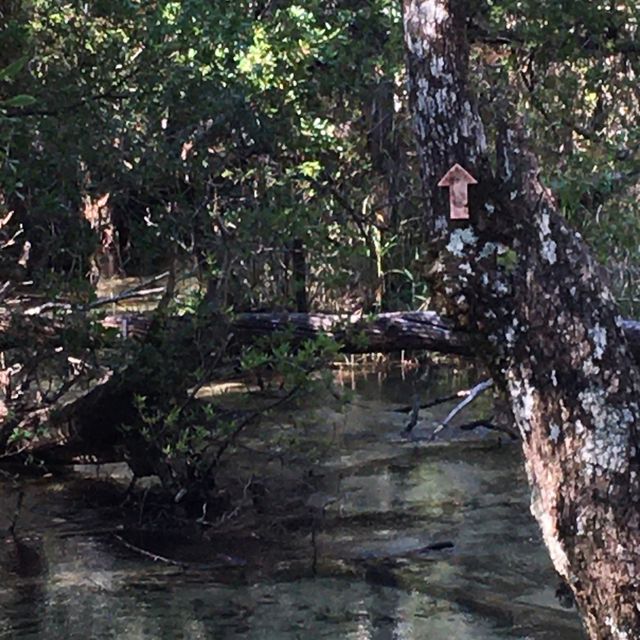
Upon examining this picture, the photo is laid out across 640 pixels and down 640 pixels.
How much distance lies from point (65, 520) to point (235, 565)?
4.43ft

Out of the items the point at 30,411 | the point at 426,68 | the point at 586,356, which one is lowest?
the point at 30,411

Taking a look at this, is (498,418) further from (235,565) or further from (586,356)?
(586,356)

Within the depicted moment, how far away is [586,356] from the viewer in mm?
3416

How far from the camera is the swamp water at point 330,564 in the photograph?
5449 millimetres

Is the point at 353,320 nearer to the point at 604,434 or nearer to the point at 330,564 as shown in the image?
the point at 330,564

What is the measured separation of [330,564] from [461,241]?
3.10m

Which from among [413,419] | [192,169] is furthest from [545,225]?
[413,419]

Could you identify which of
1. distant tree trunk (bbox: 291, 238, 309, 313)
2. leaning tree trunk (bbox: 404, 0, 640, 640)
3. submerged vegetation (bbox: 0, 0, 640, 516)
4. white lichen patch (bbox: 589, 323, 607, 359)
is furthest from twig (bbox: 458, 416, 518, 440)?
white lichen patch (bbox: 589, 323, 607, 359)

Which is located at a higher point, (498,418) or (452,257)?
(452,257)

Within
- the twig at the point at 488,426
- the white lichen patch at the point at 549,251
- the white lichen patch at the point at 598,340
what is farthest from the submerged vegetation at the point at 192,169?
the white lichen patch at the point at 598,340

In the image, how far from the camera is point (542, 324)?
11.3 feet

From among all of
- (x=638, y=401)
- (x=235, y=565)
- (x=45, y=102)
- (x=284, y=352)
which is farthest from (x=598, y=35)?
(x=638, y=401)

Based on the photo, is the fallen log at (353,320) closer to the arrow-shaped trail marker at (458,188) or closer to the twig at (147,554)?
the twig at (147,554)

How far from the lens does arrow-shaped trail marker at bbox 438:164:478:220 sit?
3.52 m
